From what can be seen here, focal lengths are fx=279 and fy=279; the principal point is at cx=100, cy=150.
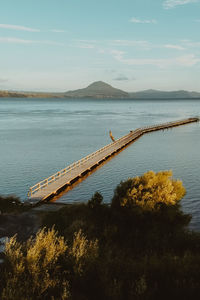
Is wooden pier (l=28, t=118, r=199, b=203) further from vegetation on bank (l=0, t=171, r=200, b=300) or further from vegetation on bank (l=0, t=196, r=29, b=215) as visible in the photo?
vegetation on bank (l=0, t=171, r=200, b=300)

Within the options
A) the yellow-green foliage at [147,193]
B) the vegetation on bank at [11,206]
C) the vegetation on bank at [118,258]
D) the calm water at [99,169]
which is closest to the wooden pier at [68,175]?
the calm water at [99,169]

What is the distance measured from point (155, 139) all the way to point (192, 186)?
42.2 m

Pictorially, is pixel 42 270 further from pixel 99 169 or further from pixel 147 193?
pixel 99 169

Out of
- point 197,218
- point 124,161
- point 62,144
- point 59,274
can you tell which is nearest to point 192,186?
point 197,218

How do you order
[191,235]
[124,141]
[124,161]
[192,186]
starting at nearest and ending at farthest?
[191,235] → [192,186] → [124,161] → [124,141]

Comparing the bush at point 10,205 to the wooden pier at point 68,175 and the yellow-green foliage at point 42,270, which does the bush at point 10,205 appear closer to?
the wooden pier at point 68,175

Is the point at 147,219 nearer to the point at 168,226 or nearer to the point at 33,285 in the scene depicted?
the point at 168,226

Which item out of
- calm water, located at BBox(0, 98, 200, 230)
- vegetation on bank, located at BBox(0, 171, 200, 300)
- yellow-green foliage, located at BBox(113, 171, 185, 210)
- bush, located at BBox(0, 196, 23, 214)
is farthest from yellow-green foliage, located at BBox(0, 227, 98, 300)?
calm water, located at BBox(0, 98, 200, 230)

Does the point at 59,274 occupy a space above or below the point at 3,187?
above

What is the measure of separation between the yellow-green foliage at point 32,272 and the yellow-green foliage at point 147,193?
8.76 meters

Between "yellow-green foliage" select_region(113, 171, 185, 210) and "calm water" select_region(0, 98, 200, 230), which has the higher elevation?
"yellow-green foliage" select_region(113, 171, 185, 210)

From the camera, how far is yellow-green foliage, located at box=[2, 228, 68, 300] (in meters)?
10.5

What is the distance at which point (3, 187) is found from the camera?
38469mm

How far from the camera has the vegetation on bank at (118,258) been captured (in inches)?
442
